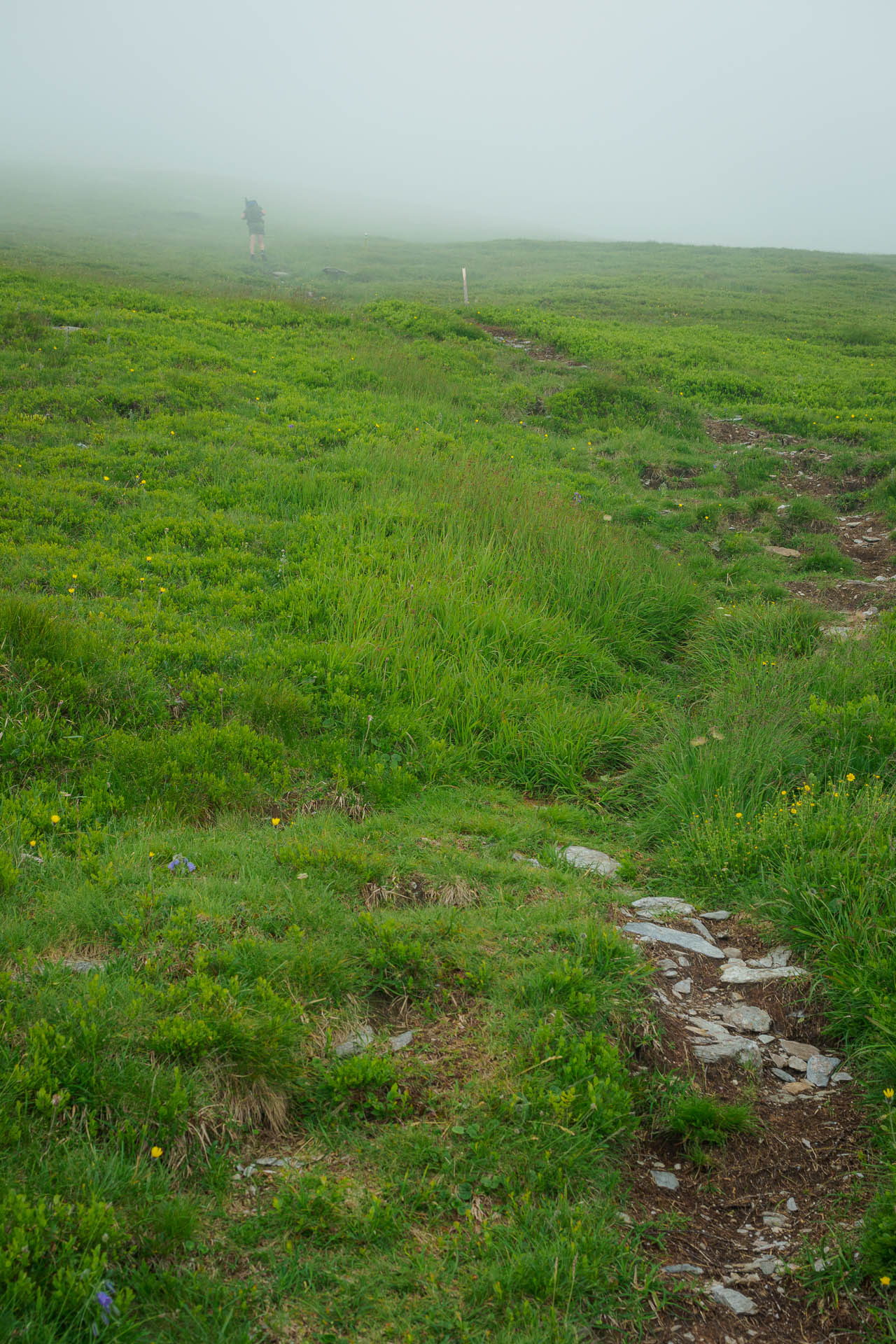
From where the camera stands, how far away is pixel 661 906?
563 centimetres

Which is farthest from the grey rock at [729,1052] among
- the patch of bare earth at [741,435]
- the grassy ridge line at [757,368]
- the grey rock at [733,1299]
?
the patch of bare earth at [741,435]

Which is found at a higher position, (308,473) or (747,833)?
(308,473)

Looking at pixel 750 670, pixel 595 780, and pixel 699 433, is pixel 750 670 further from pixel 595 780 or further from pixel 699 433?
pixel 699 433

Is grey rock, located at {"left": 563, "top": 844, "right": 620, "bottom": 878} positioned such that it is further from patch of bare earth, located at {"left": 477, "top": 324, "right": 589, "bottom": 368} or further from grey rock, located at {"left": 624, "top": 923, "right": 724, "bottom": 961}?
patch of bare earth, located at {"left": 477, "top": 324, "right": 589, "bottom": 368}

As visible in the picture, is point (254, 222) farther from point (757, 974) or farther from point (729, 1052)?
point (729, 1052)

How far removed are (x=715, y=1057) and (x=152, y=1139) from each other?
9.35 feet

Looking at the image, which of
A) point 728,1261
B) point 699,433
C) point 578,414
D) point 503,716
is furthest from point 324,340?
point 728,1261

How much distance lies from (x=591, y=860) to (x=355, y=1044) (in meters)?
2.68

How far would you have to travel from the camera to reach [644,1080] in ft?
13.5

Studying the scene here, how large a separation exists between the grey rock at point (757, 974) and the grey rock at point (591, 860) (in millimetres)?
1227

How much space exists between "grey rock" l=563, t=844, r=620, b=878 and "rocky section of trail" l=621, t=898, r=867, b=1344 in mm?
839

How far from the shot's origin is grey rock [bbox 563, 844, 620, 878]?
6.10m

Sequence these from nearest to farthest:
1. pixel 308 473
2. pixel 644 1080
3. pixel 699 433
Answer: pixel 644 1080 → pixel 308 473 → pixel 699 433

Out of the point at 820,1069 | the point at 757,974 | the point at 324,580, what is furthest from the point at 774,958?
the point at 324,580
